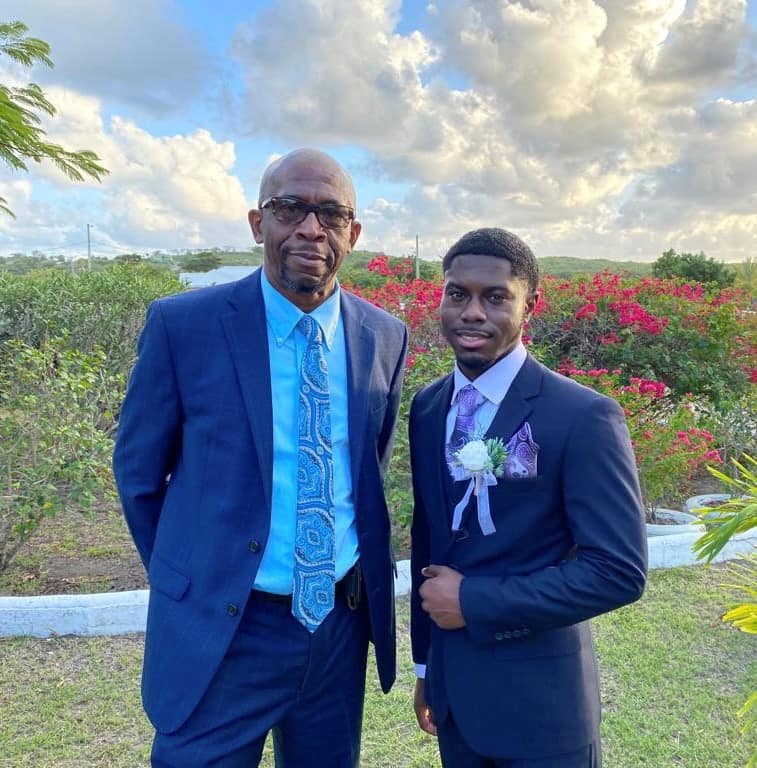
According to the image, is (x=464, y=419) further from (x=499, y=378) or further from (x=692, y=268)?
(x=692, y=268)

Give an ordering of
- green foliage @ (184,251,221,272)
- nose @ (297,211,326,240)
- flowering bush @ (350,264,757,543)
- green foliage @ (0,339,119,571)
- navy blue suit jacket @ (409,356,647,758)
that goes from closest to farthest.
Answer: navy blue suit jacket @ (409,356,647,758) → nose @ (297,211,326,240) → green foliage @ (0,339,119,571) → flowering bush @ (350,264,757,543) → green foliage @ (184,251,221,272)

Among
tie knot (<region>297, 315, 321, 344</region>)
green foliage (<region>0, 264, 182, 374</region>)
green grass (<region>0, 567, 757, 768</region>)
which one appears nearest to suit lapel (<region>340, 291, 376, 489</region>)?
tie knot (<region>297, 315, 321, 344</region>)

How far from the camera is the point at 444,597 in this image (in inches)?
69.4

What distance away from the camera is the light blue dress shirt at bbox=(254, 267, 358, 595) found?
1.93m

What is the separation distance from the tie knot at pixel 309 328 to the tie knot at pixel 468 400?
1.50 ft

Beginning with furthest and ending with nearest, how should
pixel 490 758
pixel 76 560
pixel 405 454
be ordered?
pixel 76 560, pixel 405 454, pixel 490 758

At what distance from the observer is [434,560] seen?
1926mm

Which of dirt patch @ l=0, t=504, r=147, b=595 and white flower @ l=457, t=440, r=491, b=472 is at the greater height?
white flower @ l=457, t=440, r=491, b=472

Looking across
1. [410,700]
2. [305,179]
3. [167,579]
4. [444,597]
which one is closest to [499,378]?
[444,597]

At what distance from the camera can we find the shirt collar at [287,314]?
6.65 ft

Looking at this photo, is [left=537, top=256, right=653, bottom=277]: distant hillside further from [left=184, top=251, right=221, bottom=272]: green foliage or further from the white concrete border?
[left=184, top=251, right=221, bottom=272]: green foliage

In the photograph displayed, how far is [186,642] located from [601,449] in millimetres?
1202

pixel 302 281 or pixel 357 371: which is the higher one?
pixel 302 281

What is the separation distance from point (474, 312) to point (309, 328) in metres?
0.52
